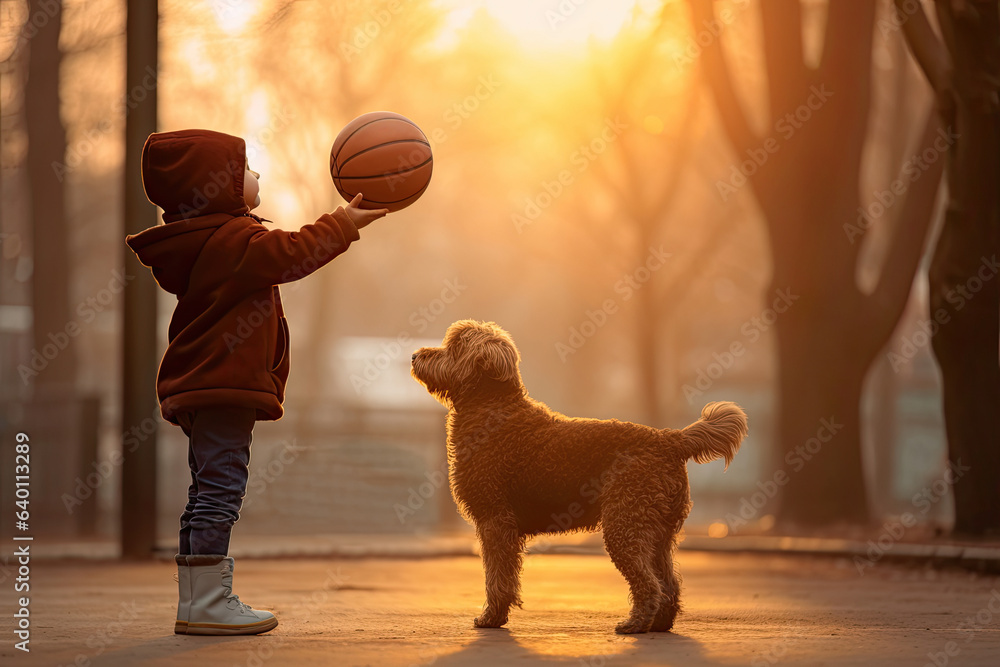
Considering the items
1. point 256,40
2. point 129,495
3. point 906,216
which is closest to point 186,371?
point 129,495

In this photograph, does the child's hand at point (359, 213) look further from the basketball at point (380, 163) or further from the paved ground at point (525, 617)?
the paved ground at point (525, 617)

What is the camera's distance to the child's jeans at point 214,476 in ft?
13.8

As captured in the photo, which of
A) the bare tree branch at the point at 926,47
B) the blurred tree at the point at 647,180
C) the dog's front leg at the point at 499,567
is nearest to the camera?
the dog's front leg at the point at 499,567

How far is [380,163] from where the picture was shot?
459 cm

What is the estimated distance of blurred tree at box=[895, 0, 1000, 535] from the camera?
8094mm

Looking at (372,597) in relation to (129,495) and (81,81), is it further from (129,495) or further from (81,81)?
(81,81)

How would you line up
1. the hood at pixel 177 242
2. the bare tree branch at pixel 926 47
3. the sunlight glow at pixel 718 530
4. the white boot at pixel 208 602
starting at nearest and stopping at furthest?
the white boot at pixel 208 602 → the hood at pixel 177 242 → the bare tree branch at pixel 926 47 → the sunlight glow at pixel 718 530

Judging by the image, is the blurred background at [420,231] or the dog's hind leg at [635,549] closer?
the dog's hind leg at [635,549]

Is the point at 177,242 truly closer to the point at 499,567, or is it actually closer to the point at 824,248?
the point at 499,567

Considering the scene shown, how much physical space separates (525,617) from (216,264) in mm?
2214

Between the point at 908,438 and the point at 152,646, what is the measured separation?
21.1 meters

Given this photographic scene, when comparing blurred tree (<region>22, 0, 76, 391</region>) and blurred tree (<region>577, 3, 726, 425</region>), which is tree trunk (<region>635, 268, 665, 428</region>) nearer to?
blurred tree (<region>577, 3, 726, 425</region>)

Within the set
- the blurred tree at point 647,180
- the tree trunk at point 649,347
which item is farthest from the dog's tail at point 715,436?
the tree trunk at point 649,347

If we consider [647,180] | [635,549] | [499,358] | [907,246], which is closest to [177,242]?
[499,358]
